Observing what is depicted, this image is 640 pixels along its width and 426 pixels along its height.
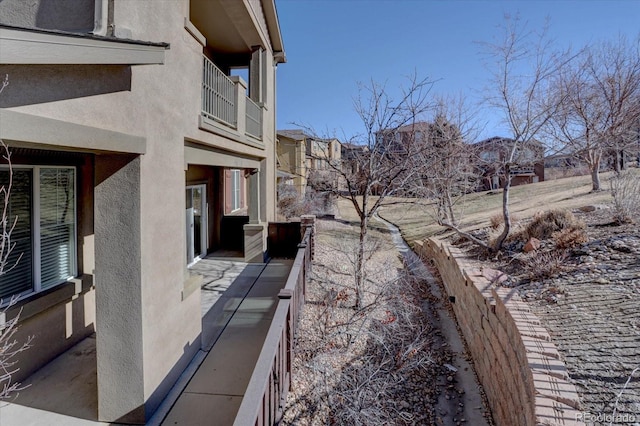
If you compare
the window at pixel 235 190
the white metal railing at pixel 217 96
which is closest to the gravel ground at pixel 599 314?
the white metal railing at pixel 217 96

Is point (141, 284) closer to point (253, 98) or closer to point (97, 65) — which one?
point (97, 65)

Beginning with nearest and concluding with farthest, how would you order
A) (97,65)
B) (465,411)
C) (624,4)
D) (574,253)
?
(97,65), (465,411), (574,253), (624,4)

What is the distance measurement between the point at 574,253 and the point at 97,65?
8687 millimetres

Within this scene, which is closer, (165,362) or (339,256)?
(165,362)

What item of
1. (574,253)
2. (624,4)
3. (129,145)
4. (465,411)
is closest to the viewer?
(129,145)

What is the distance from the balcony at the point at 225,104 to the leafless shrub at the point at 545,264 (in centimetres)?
679

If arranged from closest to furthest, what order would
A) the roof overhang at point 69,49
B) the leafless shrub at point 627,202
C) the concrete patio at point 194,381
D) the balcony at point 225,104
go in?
the roof overhang at point 69,49 → the concrete patio at point 194,381 → the balcony at point 225,104 → the leafless shrub at point 627,202

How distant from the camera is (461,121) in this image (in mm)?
13352

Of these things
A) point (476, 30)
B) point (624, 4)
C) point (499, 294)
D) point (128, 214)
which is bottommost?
point (499, 294)

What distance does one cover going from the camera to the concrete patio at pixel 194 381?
4172 millimetres

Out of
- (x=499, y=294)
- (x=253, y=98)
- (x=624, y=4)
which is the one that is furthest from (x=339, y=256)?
(x=624, y=4)

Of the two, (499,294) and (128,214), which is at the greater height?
(128,214)

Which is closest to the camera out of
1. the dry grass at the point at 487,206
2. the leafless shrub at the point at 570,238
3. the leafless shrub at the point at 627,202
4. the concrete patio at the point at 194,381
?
the concrete patio at the point at 194,381

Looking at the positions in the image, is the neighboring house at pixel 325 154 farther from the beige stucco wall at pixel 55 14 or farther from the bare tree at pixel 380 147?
the beige stucco wall at pixel 55 14
